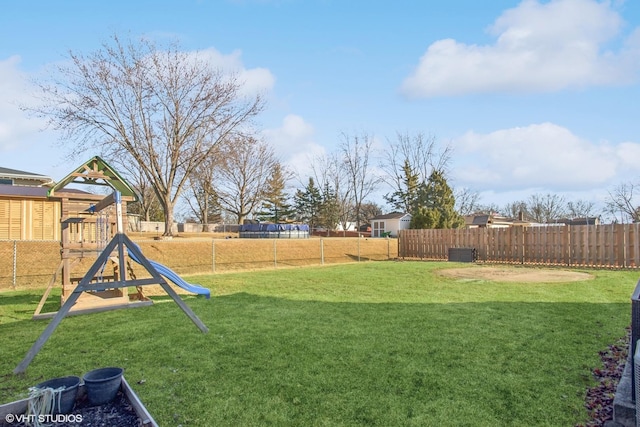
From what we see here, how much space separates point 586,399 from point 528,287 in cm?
691

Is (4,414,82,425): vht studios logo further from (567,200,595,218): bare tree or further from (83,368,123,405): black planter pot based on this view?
(567,200,595,218): bare tree

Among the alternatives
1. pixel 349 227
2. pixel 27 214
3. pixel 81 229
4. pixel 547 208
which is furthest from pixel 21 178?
pixel 547 208

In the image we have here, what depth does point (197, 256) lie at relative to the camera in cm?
1775

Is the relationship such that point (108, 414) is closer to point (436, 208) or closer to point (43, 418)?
point (43, 418)

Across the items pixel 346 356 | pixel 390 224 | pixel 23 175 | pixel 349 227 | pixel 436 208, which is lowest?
pixel 346 356

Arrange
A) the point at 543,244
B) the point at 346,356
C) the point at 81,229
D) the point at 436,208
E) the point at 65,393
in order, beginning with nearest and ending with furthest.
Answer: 1. the point at 65,393
2. the point at 346,356
3. the point at 81,229
4. the point at 543,244
5. the point at 436,208

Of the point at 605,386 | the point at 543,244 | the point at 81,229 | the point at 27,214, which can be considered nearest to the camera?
the point at 605,386

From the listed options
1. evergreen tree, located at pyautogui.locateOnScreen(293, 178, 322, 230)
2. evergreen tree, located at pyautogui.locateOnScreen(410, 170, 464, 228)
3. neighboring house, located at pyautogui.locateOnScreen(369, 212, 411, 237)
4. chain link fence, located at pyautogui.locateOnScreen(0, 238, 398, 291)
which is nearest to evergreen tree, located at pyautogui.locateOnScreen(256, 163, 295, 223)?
evergreen tree, located at pyautogui.locateOnScreen(293, 178, 322, 230)

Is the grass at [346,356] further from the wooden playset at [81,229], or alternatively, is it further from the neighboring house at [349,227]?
the neighboring house at [349,227]

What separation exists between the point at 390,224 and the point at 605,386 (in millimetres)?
36069

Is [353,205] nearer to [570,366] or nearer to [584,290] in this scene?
[584,290]

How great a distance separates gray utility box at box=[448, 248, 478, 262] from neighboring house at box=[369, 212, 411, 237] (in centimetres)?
1871

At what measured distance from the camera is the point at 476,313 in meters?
6.36

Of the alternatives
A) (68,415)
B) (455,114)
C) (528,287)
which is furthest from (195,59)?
(68,415)
